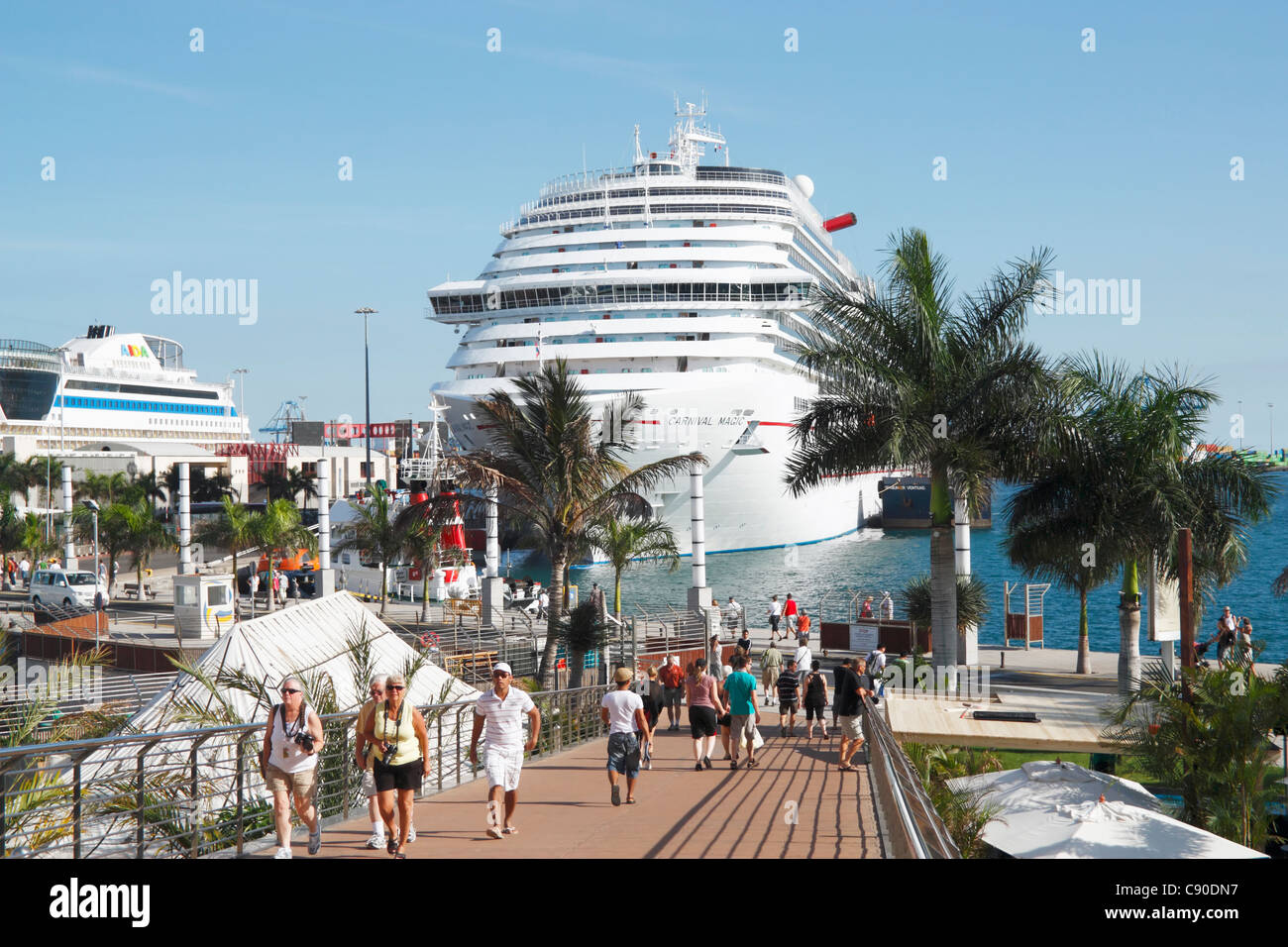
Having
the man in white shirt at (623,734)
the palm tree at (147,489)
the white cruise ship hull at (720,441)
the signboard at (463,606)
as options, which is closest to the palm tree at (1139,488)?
the man in white shirt at (623,734)

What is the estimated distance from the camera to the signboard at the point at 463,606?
3344cm

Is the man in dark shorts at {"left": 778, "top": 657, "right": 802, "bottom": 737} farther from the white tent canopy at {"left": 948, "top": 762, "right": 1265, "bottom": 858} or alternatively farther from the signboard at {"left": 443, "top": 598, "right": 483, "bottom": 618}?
the signboard at {"left": 443, "top": 598, "right": 483, "bottom": 618}

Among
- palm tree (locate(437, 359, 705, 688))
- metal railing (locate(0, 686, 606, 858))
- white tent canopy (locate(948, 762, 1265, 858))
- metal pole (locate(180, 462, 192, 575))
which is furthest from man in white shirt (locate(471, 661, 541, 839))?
metal pole (locate(180, 462, 192, 575))

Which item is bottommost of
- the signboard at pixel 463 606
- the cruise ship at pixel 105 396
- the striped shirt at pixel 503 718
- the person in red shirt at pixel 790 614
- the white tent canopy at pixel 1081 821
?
the person in red shirt at pixel 790 614

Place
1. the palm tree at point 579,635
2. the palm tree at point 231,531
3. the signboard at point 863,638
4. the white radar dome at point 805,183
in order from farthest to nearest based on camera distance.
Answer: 1. the white radar dome at point 805,183
2. the palm tree at point 231,531
3. the signboard at point 863,638
4. the palm tree at point 579,635

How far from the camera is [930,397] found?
62.3ft

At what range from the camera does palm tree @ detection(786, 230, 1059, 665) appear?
18.7 meters

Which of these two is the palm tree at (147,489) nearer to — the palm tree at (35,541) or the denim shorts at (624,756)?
A: the palm tree at (35,541)

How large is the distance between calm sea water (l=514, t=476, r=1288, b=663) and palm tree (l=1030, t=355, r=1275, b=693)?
13.6 m

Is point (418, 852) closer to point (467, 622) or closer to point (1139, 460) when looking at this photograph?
point (1139, 460)

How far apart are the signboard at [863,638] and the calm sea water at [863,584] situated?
855 centimetres

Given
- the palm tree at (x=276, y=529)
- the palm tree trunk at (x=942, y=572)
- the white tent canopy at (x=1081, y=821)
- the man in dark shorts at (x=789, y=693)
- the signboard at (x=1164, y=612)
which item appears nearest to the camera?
the white tent canopy at (x=1081, y=821)
